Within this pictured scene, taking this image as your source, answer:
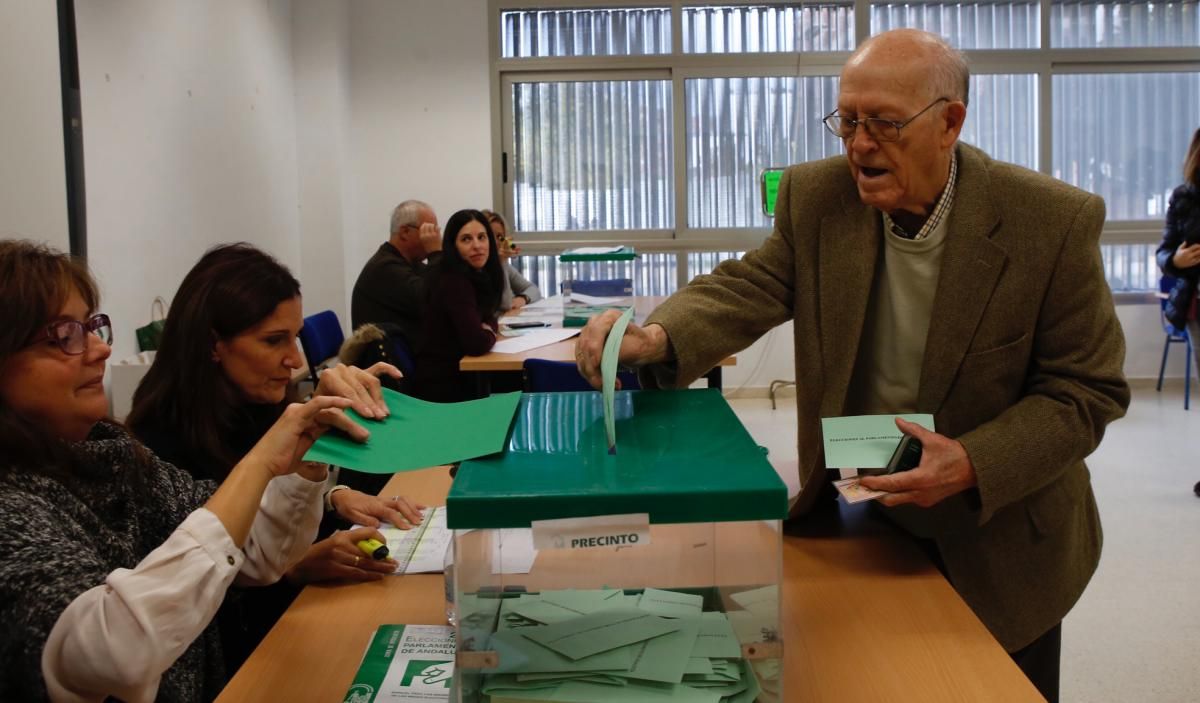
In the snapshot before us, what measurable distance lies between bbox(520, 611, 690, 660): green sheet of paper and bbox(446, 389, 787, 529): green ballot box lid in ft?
0.63

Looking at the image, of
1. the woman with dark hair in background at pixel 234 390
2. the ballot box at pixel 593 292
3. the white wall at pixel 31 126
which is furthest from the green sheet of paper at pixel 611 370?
the ballot box at pixel 593 292

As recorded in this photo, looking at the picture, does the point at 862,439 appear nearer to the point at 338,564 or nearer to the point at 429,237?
the point at 338,564

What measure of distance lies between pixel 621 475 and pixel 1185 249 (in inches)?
182

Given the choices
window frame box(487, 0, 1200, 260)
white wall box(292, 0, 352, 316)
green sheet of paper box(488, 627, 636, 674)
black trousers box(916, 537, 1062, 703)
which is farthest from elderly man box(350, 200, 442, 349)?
green sheet of paper box(488, 627, 636, 674)

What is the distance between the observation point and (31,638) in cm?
103

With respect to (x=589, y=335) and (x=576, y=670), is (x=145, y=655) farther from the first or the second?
(x=589, y=335)

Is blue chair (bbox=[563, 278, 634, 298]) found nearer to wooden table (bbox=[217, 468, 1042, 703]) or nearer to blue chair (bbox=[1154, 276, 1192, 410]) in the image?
blue chair (bbox=[1154, 276, 1192, 410])

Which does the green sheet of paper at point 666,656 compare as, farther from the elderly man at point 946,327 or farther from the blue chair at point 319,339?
the blue chair at point 319,339

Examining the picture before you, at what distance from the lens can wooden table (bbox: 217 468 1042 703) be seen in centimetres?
118

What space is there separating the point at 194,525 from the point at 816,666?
2.42 feet

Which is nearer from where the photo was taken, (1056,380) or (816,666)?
(816,666)

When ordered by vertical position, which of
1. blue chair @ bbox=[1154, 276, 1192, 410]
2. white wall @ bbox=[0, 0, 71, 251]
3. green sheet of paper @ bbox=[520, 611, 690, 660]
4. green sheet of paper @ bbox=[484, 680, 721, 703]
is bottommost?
blue chair @ bbox=[1154, 276, 1192, 410]

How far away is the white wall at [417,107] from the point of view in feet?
22.7

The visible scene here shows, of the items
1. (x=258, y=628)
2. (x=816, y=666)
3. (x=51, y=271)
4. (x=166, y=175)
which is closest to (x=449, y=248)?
(x=166, y=175)
